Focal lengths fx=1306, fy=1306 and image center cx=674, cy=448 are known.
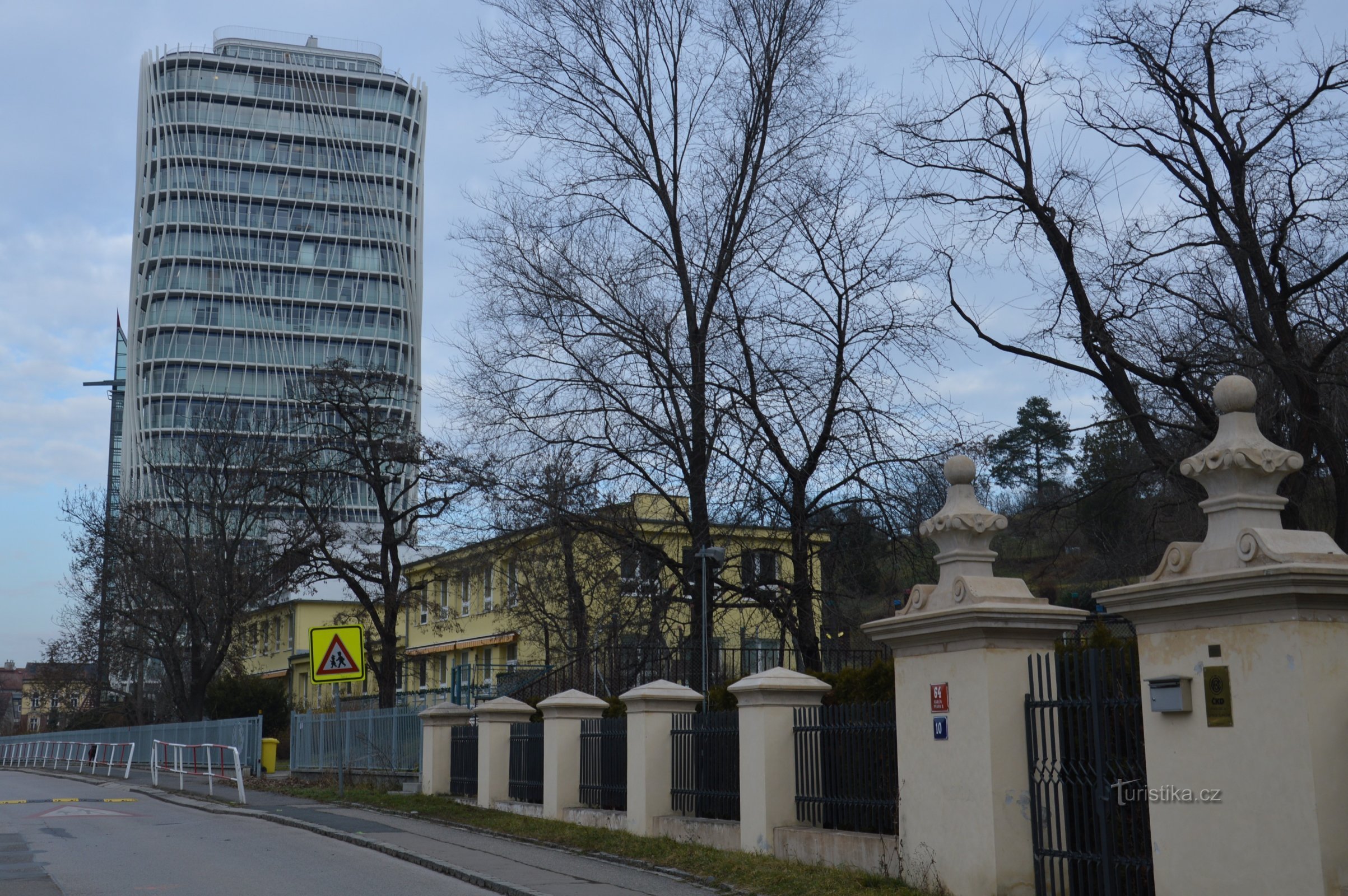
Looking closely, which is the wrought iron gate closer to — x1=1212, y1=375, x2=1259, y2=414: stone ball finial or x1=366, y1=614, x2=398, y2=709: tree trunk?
x1=1212, y1=375, x2=1259, y2=414: stone ball finial

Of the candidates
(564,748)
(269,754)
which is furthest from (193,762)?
(564,748)

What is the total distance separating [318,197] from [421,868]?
411ft

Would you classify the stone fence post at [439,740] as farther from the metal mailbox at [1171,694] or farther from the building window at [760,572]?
the metal mailbox at [1171,694]

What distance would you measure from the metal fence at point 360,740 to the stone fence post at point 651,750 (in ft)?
30.6

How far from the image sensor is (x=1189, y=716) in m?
7.96

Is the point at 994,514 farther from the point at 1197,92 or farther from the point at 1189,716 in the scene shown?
the point at 1197,92

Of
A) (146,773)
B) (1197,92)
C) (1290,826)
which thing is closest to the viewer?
(1290,826)

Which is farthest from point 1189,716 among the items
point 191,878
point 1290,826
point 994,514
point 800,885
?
point 191,878

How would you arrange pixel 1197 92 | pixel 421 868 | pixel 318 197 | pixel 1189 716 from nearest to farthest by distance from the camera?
pixel 1189 716 < pixel 421 868 < pixel 1197 92 < pixel 318 197

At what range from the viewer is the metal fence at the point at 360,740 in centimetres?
2475

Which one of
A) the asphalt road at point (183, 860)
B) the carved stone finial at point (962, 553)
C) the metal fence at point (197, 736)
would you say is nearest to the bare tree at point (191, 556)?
the metal fence at point (197, 736)

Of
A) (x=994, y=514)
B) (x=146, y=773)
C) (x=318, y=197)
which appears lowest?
(x=146, y=773)

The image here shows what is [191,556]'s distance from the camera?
44.4 m

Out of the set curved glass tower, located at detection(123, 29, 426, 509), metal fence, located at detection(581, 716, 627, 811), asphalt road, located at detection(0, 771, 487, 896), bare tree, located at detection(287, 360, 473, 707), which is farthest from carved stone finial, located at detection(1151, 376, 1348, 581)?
curved glass tower, located at detection(123, 29, 426, 509)
